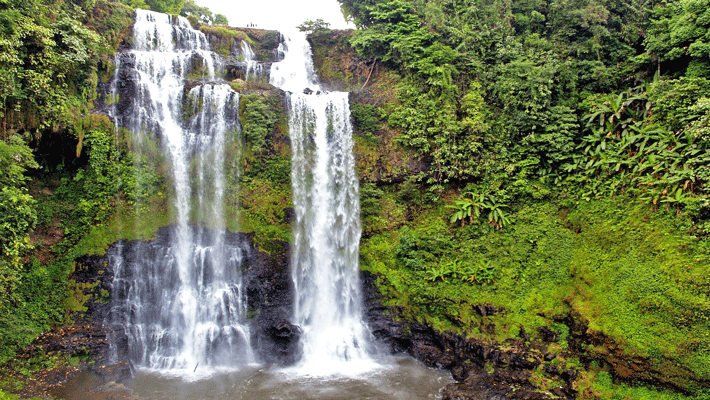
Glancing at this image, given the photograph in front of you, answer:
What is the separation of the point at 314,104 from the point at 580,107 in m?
11.2

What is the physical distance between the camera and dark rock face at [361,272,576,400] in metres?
10.9

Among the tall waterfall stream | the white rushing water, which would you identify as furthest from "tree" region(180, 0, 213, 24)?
the white rushing water

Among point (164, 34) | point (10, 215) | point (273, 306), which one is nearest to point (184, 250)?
point (273, 306)

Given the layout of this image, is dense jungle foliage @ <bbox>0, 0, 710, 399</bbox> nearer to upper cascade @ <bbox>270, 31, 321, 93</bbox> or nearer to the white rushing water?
the white rushing water

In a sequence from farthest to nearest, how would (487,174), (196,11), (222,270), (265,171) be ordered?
(196,11) → (265,171) → (487,174) → (222,270)

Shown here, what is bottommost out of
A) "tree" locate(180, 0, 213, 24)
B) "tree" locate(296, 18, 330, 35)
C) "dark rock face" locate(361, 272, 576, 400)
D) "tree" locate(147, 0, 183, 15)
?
"dark rock face" locate(361, 272, 576, 400)

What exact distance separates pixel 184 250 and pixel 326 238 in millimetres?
5654

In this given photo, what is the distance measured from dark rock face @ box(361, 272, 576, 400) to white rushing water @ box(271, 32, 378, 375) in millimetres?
737

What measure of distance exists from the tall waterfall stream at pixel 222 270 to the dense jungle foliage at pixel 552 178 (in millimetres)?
1556

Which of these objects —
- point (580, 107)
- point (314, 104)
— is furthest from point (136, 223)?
point (580, 107)

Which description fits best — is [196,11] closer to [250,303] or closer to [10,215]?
[10,215]

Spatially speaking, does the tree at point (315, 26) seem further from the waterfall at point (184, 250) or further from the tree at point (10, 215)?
the tree at point (10, 215)

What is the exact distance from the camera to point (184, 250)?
1497 cm

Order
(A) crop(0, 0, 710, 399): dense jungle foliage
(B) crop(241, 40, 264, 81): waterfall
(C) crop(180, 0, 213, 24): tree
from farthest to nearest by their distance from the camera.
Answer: (C) crop(180, 0, 213, 24): tree
(B) crop(241, 40, 264, 81): waterfall
(A) crop(0, 0, 710, 399): dense jungle foliage
